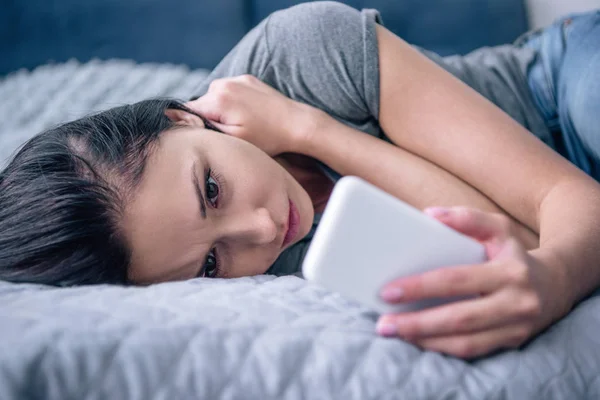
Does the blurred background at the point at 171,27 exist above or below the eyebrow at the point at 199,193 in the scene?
above

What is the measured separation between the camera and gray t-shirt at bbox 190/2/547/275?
2.64 ft

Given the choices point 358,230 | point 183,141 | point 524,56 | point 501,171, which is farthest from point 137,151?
point 524,56

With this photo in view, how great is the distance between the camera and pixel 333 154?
808 millimetres

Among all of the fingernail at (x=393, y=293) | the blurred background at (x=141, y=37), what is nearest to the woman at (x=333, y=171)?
the fingernail at (x=393, y=293)

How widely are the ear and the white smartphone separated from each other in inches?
16.5

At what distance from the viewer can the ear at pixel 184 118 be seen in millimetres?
750

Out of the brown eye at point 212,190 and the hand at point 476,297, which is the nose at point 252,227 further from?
the hand at point 476,297

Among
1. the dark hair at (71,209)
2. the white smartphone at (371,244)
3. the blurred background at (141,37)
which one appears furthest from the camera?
the blurred background at (141,37)

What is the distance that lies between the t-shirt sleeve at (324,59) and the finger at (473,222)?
404mm

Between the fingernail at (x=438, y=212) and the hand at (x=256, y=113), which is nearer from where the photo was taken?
the fingernail at (x=438, y=212)

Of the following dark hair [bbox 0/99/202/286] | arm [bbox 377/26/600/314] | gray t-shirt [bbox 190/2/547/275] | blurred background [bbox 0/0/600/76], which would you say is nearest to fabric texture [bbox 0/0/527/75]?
blurred background [bbox 0/0/600/76]

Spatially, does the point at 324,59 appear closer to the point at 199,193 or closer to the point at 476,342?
A: the point at 199,193

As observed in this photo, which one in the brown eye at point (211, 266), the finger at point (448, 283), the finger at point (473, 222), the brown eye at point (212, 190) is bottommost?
the brown eye at point (211, 266)

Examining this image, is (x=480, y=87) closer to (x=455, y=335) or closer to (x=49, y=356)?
(x=455, y=335)
